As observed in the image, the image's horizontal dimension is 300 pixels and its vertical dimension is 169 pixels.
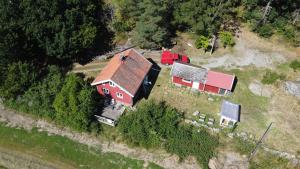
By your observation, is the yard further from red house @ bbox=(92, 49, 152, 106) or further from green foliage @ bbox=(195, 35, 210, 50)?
red house @ bbox=(92, 49, 152, 106)

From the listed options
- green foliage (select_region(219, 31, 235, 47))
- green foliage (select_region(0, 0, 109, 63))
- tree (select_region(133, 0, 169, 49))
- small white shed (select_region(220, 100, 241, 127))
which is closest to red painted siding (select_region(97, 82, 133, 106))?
green foliage (select_region(0, 0, 109, 63))

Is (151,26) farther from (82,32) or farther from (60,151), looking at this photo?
(60,151)

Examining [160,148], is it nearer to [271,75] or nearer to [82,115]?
[82,115]

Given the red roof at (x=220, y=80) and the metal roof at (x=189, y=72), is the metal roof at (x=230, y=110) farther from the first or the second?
the metal roof at (x=189, y=72)

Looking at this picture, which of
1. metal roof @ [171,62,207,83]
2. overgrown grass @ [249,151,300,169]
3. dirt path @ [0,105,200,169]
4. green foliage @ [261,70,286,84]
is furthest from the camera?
green foliage @ [261,70,286,84]

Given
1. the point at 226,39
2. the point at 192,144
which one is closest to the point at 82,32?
the point at 192,144

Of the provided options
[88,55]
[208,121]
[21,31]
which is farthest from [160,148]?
[21,31]

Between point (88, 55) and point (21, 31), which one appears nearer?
point (21, 31)
